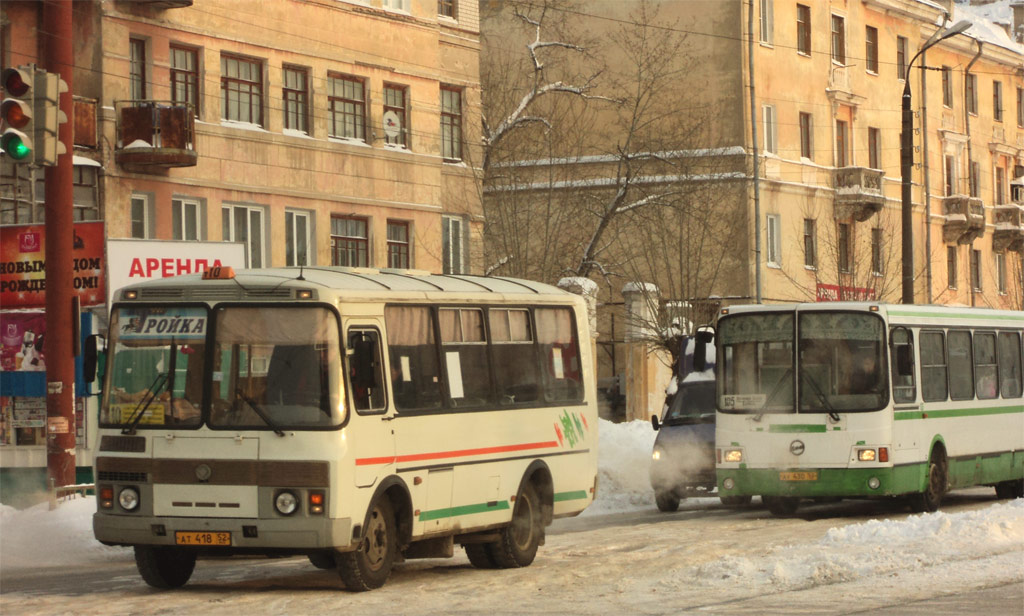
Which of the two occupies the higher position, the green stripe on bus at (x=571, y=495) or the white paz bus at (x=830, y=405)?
the white paz bus at (x=830, y=405)

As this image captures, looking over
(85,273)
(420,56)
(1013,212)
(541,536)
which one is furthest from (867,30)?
(541,536)

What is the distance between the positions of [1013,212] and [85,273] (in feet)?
162

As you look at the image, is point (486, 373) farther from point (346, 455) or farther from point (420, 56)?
point (420, 56)

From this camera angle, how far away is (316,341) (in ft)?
48.3

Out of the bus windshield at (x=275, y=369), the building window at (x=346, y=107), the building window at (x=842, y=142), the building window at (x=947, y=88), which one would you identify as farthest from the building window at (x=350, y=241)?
the building window at (x=947, y=88)

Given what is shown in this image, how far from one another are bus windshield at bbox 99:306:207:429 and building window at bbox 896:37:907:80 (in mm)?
50874

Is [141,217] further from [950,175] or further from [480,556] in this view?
[950,175]

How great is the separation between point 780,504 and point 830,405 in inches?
74.9

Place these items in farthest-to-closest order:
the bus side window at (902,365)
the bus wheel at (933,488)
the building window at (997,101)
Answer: the building window at (997,101) < the bus wheel at (933,488) < the bus side window at (902,365)

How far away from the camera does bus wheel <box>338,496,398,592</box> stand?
14.7 m

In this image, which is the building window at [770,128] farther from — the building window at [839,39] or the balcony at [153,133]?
the balcony at [153,133]

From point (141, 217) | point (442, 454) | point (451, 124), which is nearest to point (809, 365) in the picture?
point (442, 454)

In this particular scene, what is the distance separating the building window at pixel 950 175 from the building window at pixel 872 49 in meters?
7.16

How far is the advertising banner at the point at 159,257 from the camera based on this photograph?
93.6 feet
